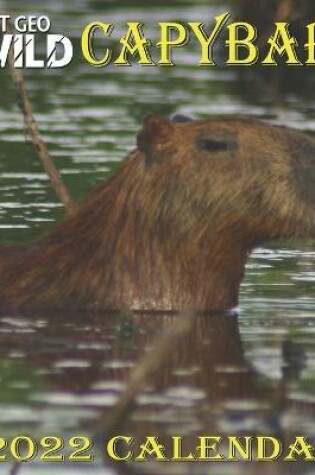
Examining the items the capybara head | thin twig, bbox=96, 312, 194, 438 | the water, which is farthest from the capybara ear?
thin twig, bbox=96, 312, 194, 438

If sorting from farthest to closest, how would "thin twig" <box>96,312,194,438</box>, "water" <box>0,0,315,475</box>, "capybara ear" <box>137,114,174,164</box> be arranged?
"capybara ear" <box>137,114,174,164</box> < "water" <box>0,0,315,475</box> < "thin twig" <box>96,312,194,438</box>

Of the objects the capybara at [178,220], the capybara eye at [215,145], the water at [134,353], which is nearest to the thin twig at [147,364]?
the water at [134,353]

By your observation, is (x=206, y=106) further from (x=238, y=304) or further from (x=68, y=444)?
(x=68, y=444)

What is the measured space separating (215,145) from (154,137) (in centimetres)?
39

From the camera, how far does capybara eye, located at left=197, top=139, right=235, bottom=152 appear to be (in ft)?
45.4

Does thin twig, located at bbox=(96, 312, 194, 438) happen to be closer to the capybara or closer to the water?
the water

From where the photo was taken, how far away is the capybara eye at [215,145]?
1385 cm

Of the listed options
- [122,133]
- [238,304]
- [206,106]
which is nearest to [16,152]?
[122,133]

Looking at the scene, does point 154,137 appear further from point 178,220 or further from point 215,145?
point 178,220

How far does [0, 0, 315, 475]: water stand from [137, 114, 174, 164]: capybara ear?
98 cm

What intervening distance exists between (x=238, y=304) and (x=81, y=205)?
3.93 feet

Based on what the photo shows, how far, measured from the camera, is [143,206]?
1377cm

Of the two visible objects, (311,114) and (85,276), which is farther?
(311,114)

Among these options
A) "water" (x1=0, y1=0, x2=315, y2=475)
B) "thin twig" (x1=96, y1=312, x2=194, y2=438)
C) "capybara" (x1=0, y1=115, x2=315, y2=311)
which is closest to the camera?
"thin twig" (x1=96, y1=312, x2=194, y2=438)
